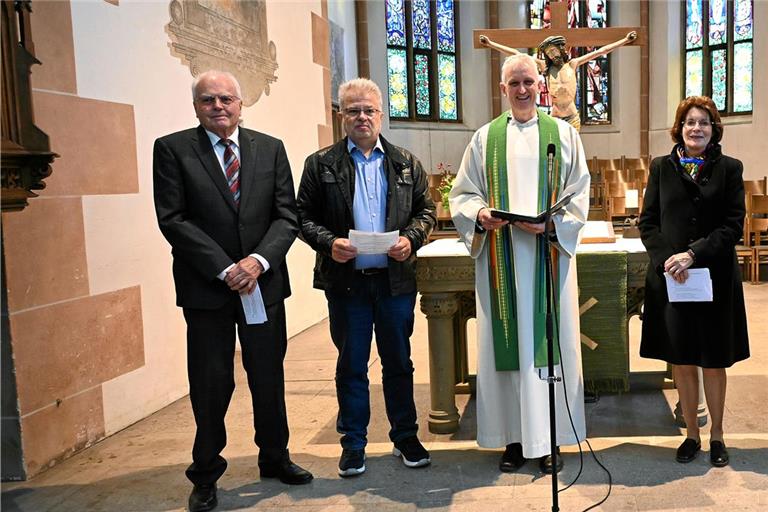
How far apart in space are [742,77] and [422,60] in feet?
19.8

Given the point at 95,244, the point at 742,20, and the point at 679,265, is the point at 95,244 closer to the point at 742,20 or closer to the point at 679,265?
the point at 679,265

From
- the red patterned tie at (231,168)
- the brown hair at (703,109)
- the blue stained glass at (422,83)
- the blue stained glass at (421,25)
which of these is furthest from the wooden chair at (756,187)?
the red patterned tie at (231,168)

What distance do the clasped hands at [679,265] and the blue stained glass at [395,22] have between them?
12196 millimetres

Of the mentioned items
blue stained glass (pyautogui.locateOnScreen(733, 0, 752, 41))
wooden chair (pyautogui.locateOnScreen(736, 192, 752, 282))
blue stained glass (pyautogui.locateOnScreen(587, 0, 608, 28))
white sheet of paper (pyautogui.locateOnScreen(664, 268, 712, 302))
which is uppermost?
blue stained glass (pyautogui.locateOnScreen(587, 0, 608, 28))

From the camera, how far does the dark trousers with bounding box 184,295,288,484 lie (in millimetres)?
2906

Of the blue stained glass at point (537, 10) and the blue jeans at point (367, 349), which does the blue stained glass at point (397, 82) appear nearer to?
the blue stained glass at point (537, 10)

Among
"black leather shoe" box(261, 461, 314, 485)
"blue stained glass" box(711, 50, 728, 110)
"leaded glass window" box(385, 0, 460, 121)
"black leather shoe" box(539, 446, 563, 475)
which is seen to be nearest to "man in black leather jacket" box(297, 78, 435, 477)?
"black leather shoe" box(261, 461, 314, 485)

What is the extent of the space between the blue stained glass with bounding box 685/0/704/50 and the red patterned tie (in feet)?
45.8

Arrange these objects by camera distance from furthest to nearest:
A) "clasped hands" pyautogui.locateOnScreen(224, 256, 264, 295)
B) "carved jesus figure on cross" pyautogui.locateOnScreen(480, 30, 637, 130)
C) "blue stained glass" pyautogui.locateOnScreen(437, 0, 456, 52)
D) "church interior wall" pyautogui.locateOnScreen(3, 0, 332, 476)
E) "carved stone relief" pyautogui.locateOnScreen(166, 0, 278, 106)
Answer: "blue stained glass" pyautogui.locateOnScreen(437, 0, 456, 52) → "carved stone relief" pyautogui.locateOnScreen(166, 0, 278, 106) → "carved jesus figure on cross" pyautogui.locateOnScreen(480, 30, 637, 130) → "church interior wall" pyautogui.locateOnScreen(3, 0, 332, 476) → "clasped hands" pyautogui.locateOnScreen(224, 256, 264, 295)

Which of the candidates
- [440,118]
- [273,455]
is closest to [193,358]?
[273,455]

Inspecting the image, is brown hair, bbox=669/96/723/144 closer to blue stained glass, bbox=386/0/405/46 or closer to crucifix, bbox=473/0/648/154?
→ crucifix, bbox=473/0/648/154

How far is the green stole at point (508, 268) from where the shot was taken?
309cm

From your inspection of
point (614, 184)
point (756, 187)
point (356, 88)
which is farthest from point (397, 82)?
point (356, 88)

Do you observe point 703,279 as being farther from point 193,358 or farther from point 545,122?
point 193,358
